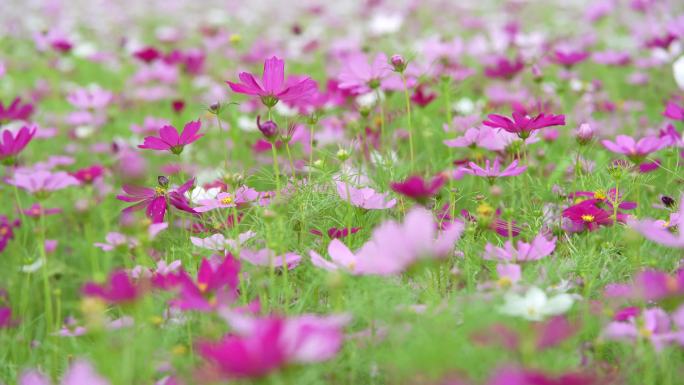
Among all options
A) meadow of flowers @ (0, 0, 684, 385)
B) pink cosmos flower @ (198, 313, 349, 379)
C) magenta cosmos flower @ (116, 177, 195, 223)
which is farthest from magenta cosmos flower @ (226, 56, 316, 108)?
pink cosmos flower @ (198, 313, 349, 379)

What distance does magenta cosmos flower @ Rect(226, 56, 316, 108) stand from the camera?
1.00 metres

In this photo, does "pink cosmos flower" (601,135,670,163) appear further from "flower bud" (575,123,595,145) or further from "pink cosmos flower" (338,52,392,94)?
"pink cosmos flower" (338,52,392,94)

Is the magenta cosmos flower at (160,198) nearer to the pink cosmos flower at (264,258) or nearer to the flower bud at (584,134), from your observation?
the pink cosmos flower at (264,258)

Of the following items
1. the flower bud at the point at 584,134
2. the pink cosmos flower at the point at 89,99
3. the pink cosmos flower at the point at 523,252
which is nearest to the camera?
the pink cosmos flower at the point at 523,252

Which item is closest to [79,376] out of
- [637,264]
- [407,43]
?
[637,264]

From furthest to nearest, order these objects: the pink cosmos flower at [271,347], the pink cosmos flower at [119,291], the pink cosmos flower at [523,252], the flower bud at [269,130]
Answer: the flower bud at [269,130], the pink cosmos flower at [523,252], the pink cosmos flower at [119,291], the pink cosmos flower at [271,347]

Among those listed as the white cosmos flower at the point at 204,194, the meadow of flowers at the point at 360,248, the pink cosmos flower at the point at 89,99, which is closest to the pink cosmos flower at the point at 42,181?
the meadow of flowers at the point at 360,248

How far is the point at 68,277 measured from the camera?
1.46 metres

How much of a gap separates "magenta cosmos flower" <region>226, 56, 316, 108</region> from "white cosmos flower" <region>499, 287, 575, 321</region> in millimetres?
461

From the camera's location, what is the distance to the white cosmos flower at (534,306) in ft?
2.30

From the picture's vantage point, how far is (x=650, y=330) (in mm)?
714

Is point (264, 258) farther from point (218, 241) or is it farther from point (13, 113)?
point (13, 113)

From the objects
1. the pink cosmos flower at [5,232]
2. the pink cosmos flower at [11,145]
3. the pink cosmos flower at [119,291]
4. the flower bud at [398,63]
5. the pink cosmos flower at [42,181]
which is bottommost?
the pink cosmos flower at [5,232]

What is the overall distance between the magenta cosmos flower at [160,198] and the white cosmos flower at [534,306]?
0.49 m
